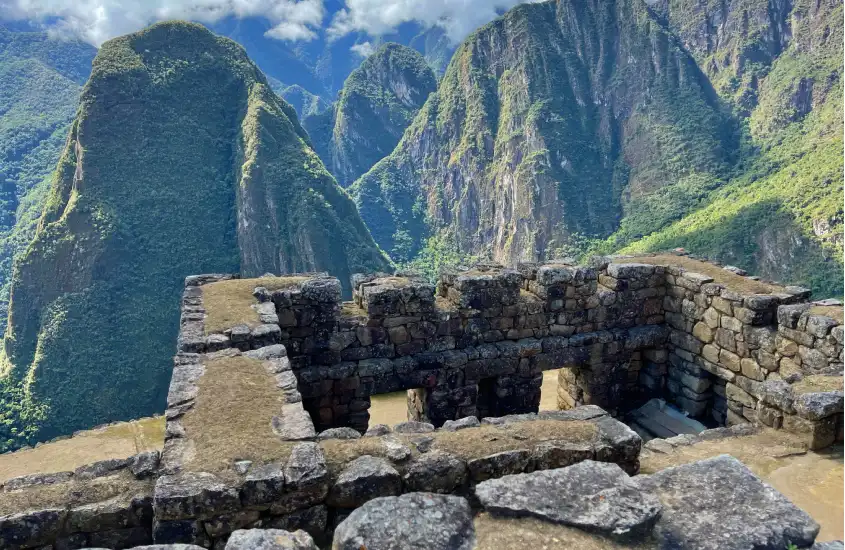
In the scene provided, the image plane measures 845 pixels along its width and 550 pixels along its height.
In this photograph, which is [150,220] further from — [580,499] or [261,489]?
[580,499]

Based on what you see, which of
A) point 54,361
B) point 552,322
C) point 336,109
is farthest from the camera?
point 336,109

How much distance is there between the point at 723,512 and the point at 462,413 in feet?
19.1

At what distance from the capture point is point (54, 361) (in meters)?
61.7

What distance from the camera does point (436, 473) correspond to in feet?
13.7

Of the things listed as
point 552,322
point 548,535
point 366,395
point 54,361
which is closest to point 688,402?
point 552,322

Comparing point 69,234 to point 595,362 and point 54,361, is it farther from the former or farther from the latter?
point 595,362

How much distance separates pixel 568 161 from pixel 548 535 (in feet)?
383

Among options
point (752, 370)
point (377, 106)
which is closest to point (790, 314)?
point (752, 370)

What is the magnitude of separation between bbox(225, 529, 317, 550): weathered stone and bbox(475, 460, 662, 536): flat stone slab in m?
1.02

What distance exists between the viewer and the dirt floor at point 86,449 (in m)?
10.1

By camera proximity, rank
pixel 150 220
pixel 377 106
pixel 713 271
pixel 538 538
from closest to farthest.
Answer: pixel 538 538 → pixel 713 271 → pixel 150 220 → pixel 377 106

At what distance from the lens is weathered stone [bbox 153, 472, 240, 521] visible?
12.0ft

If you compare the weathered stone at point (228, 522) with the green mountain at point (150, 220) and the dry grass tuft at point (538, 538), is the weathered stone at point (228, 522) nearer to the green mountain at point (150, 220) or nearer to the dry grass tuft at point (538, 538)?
the dry grass tuft at point (538, 538)

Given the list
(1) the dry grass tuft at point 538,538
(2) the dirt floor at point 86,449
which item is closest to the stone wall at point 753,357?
(1) the dry grass tuft at point 538,538
